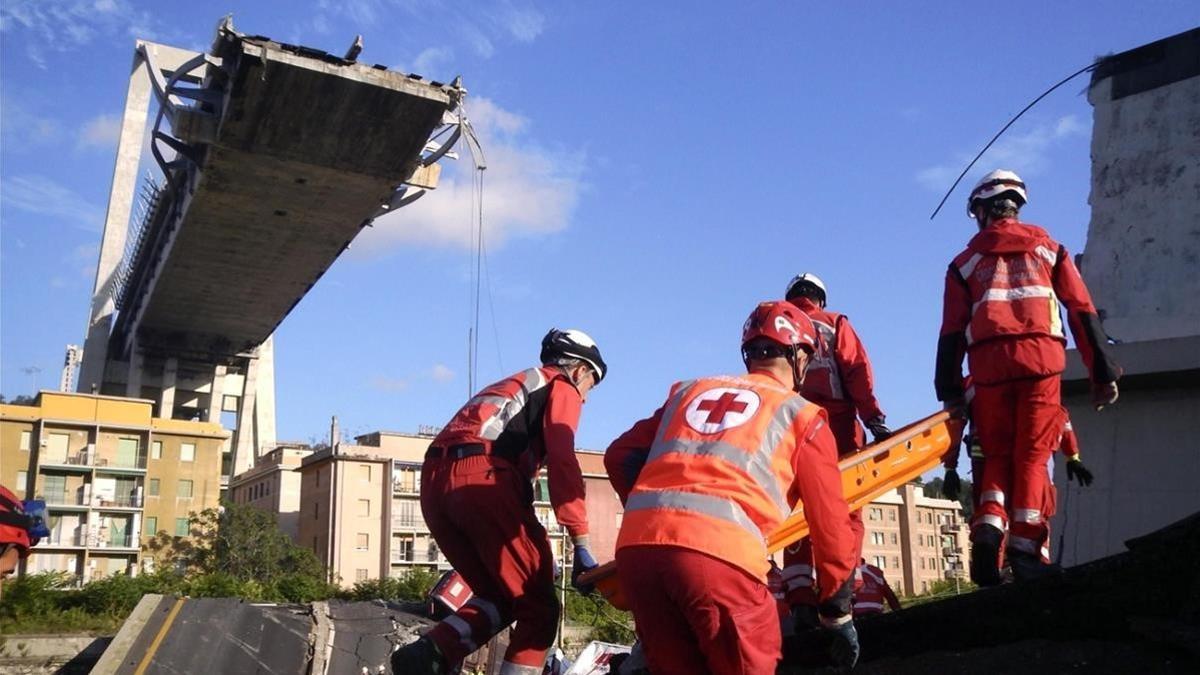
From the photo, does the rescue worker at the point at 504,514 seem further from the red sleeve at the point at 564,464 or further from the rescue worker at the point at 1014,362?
the rescue worker at the point at 1014,362

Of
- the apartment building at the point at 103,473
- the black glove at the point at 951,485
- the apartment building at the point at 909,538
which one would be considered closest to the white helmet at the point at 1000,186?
the black glove at the point at 951,485

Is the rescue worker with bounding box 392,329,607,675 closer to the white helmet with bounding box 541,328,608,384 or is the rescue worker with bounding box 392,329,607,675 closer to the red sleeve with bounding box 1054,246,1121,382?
the white helmet with bounding box 541,328,608,384

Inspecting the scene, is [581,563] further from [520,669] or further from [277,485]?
[277,485]

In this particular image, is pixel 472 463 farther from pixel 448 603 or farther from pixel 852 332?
pixel 852 332

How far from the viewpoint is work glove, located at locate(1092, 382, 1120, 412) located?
513 centimetres

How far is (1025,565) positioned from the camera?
477 centimetres

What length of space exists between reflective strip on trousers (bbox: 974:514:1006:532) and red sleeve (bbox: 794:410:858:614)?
1.86 metres

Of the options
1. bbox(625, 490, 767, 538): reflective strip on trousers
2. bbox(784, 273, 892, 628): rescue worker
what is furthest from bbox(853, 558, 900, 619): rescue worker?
bbox(625, 490, 767, 538): reflective strip on trousers

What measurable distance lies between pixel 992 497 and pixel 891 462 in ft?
1.57

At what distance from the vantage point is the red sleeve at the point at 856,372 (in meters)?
6.08

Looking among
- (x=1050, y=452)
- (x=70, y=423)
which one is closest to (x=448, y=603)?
(x=1050, y=452)

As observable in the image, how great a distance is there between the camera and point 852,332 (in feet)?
20.7

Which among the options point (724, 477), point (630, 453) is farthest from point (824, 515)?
point (630, 453)

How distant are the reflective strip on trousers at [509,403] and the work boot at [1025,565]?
226cm
